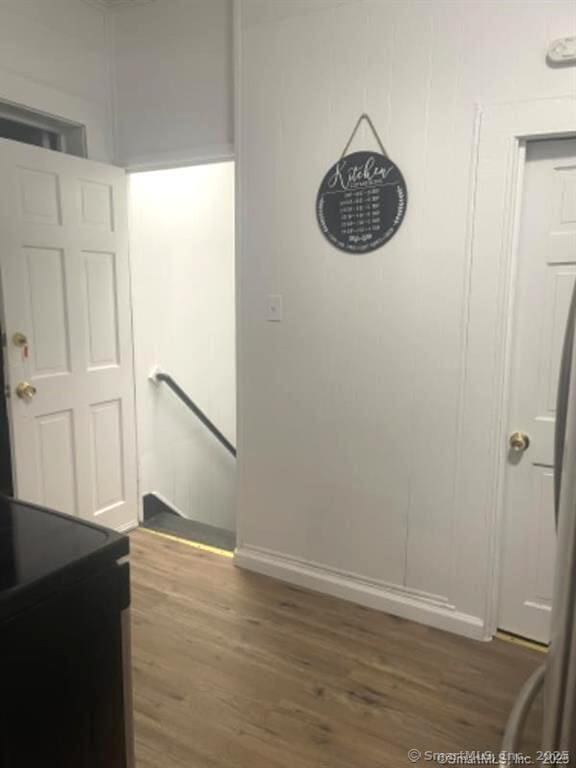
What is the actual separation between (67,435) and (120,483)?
1.65 ft

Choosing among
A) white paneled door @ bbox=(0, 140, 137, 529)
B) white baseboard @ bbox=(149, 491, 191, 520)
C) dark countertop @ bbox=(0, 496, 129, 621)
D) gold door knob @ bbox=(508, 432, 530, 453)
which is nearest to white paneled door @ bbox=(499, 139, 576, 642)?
gold door knob @ bbox=(508, 432, 530, 453)

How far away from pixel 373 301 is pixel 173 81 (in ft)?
5.28

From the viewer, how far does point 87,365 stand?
2859 millimetres

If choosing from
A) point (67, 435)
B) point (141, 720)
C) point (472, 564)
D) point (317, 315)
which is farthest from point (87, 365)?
point (472, 564)

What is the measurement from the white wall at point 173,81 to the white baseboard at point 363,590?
6.82 feet

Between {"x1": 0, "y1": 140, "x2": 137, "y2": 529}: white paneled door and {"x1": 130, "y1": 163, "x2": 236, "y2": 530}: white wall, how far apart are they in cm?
25

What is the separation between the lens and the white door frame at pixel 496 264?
6.32ft

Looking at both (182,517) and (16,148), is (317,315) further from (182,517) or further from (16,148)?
(182,517)

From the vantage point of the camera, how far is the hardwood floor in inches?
66.7

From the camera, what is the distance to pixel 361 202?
2264 millimetres

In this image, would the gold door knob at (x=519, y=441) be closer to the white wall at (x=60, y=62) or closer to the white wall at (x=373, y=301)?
the white wall at (x=373, y=301)

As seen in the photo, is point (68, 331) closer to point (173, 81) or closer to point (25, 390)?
point (25, 390)

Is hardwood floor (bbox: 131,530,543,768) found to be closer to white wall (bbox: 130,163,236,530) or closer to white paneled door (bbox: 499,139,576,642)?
white paneled door (bbox: 499,139,576,642)

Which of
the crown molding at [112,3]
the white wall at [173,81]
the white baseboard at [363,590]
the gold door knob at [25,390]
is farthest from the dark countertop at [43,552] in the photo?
the crown molding at [112,3]
